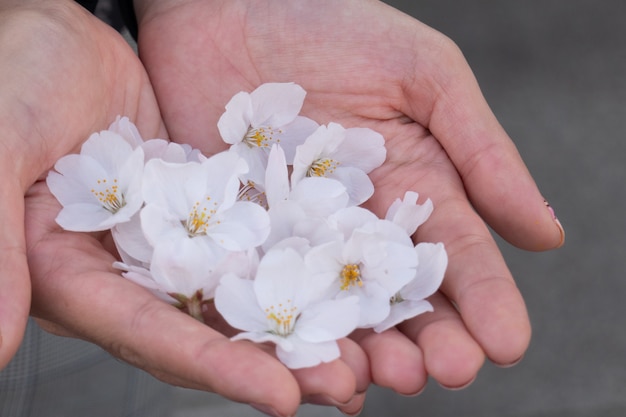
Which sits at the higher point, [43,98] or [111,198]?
[43,98]

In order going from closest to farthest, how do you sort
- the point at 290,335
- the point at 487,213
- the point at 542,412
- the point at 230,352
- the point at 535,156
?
the point at 230,352
the point at 290,335
the point at 487,213
the point at 542,412
the point at 535,156

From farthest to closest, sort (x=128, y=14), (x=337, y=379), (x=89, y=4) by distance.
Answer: (x=128, y=14) < (x=89, y=4) < (x=337, y=379)

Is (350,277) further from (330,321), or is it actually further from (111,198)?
(111,198)

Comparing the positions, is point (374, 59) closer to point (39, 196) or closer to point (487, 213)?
point (487, 213)

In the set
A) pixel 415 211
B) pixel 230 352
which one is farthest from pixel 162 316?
pixel 415 211

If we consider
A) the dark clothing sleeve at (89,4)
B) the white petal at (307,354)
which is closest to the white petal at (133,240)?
the white petal at (307,354)

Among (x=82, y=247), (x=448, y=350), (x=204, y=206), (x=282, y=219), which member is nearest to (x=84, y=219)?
(x=82, y=247)

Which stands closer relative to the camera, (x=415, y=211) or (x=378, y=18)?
(x=415, y=211)
